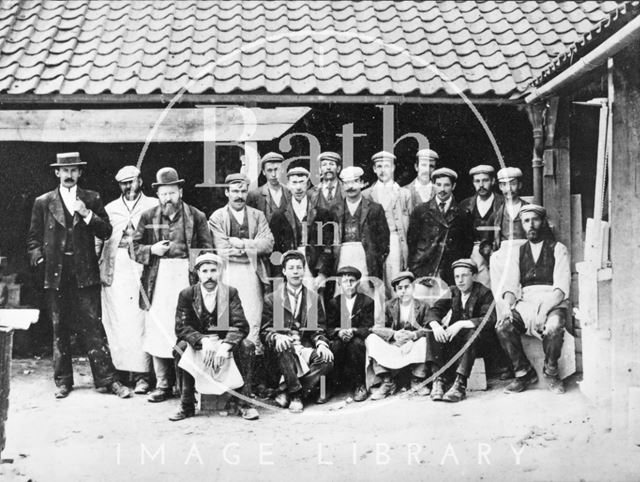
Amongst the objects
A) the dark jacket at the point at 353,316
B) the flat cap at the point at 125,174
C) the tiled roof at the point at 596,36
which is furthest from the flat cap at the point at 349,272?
the tiled roof at the point at 596,36

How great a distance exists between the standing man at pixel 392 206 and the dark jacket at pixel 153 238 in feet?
3.96

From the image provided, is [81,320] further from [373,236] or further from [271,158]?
[373,236]

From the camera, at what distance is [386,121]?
6188mm

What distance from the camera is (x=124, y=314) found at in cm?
605

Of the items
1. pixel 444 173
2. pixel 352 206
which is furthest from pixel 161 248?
pixel 444 173

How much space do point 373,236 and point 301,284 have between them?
2.09 ft

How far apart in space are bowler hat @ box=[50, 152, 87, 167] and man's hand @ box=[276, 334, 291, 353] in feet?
6.21

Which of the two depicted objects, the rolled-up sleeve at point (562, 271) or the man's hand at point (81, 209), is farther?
the man's hand at point (81, 209)

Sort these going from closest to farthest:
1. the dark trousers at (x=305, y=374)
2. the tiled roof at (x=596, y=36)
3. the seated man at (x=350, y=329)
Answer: the tiled roof at (x=596, y=36)
the dark trousers at (x=305, y=374)
the seated man at (x=350, y=329)

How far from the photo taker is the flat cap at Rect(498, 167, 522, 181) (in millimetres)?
6062

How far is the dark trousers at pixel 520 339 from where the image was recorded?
18.5 ft

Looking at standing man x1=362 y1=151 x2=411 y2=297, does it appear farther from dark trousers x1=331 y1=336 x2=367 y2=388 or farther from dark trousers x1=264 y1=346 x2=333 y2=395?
dark trousers x1=264 y1=346 x2=333 y2=395

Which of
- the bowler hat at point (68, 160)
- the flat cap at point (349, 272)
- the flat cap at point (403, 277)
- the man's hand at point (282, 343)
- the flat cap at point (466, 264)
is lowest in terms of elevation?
the man's hand at point (282, 343)

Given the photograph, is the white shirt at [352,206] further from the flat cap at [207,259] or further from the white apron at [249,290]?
the flat cap at [207,259]
